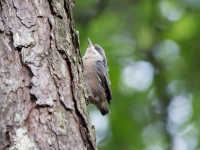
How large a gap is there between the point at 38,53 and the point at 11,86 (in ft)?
1.07

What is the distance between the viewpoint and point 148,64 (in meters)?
8.03

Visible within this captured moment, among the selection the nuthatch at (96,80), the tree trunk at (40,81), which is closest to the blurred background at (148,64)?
the nuthatch at (96,80)

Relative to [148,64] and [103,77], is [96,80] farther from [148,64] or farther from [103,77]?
[148,64]

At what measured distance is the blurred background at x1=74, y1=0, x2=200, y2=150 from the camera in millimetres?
7742

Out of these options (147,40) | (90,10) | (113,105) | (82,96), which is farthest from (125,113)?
(82,96)

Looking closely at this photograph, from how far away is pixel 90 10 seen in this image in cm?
779

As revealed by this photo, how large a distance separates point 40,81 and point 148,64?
209 inches

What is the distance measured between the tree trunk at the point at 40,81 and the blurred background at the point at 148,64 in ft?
14.3

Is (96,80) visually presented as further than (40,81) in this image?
Yes

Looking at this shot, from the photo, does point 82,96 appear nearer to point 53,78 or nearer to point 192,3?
point 53,78

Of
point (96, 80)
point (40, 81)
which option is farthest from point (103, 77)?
point (40, 81)

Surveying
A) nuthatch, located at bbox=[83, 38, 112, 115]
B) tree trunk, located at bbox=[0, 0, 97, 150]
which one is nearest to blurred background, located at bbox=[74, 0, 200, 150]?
nuthatch, located at bbox=[83, 38, 112, 115]

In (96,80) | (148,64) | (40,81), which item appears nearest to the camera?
(40,81)

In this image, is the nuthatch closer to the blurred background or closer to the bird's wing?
the bird's wing
